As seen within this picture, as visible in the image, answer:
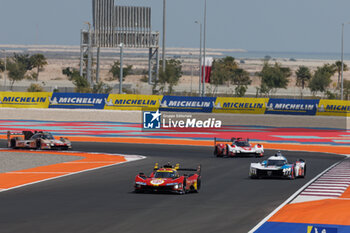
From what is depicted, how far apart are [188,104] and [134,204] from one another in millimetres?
47885

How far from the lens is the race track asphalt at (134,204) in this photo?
20.5 meters

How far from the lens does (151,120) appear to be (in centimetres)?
7206

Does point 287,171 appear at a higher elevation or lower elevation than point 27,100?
lower

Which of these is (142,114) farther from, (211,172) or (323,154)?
(211,172)

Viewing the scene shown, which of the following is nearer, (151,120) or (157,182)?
(157,182)

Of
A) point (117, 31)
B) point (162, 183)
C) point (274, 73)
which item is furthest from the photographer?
point (274, 73)

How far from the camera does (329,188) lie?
30.6 metres

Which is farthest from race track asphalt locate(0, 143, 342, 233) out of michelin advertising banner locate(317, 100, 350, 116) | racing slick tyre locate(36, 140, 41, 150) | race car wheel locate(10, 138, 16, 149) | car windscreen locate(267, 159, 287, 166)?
michelin advertising banner locate(317, 100, 350, 116)

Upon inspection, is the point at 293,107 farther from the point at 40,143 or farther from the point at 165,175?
the point at 165,175

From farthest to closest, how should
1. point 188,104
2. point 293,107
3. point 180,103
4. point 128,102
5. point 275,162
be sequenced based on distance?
point 128,102
point 180,103
point 188,104
point 293,107
point 275,162

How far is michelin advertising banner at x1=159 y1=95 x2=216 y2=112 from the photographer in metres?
72.2

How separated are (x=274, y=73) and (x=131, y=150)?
96936 millimetres

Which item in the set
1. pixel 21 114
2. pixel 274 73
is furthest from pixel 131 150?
pixel 274 73

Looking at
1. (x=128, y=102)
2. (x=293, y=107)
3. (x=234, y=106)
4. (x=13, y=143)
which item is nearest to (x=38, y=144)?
(x=13, y=143)
